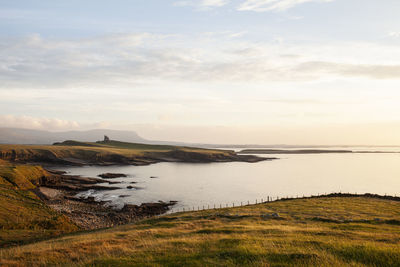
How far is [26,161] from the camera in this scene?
140 m

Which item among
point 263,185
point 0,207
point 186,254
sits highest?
point 186,254

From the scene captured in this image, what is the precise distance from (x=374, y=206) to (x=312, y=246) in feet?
136

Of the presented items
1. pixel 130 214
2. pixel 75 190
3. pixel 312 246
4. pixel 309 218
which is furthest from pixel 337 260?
pixel 75 190

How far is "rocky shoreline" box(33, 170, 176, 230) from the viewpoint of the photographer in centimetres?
4941

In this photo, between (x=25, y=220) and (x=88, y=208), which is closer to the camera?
(x=25, y=220)

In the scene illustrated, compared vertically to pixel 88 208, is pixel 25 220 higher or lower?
higher

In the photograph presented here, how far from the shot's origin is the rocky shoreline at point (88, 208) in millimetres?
49406

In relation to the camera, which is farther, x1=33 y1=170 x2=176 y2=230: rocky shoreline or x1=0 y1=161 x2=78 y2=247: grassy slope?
x1=33 y1=170 x2=176 y2=230: rocky shoreline

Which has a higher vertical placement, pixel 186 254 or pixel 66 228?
pixel 186 254

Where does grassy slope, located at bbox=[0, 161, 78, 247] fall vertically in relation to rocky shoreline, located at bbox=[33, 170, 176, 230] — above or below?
above

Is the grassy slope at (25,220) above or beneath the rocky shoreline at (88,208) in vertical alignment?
above

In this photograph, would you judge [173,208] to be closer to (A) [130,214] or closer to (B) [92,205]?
(A) [130,214]

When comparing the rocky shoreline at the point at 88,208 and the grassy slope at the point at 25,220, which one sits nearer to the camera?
the grassy slope at the point at 25,220

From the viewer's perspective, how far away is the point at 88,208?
58.8 m
